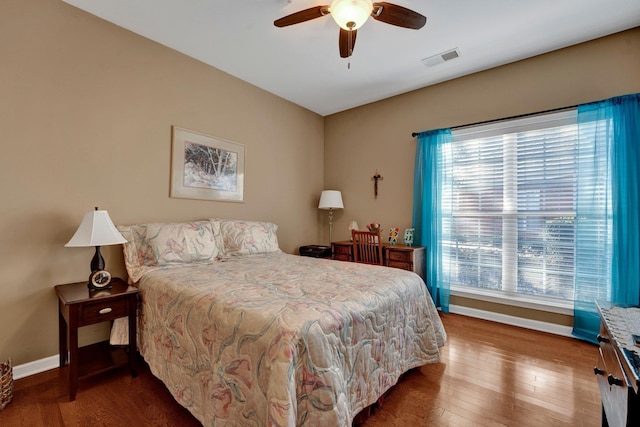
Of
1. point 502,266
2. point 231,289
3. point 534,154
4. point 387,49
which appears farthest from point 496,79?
point 231,289

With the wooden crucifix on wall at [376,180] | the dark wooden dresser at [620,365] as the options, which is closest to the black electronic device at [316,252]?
the wooden crucifix on wall at [376,180]

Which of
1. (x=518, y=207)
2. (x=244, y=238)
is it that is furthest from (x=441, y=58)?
(x=244, y=238)

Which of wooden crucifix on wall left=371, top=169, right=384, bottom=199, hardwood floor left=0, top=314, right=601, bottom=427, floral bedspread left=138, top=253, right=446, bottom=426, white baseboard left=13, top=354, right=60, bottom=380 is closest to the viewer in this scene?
floral bedspread left=138, top=253, right=446, bottom=426

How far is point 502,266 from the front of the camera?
309 centimetres

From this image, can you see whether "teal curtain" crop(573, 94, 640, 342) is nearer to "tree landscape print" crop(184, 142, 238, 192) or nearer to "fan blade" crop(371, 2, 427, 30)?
"fan blade" crop(371, 2, 427, 30)

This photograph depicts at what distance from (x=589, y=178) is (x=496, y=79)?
139 centimetres

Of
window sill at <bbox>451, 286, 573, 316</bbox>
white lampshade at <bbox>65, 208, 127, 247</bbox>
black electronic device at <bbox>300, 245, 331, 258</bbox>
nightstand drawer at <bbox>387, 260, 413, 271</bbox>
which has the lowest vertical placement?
window sill at <bbox>451, 286, 573, 316</bbox>

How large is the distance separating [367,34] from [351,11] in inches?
33.7

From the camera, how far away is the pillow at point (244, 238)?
111 inches

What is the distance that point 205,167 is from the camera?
3006 mm

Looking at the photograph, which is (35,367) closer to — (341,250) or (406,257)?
(341,250)

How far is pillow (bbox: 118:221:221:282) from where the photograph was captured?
221 centimetres

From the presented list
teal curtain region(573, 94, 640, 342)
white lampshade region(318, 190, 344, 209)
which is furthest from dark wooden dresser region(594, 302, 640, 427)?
white lampshade region(318, 190, 344, 209)

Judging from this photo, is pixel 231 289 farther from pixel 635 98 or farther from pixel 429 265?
pixel 635 98
